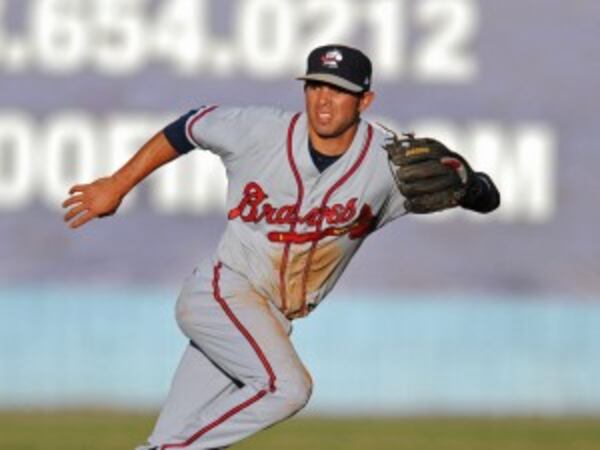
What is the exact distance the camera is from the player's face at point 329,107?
750 cm

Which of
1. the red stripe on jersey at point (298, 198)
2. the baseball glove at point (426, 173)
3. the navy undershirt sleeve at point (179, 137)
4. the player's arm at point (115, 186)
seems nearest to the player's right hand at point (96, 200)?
the player's arm at point (115, 186)

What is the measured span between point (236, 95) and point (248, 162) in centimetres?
716

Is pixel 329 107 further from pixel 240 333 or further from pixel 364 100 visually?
pixel 240 333

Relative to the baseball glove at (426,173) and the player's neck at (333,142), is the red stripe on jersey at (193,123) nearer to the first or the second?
the player's neck at (333,142)

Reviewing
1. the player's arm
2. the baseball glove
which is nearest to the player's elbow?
the baseball glove

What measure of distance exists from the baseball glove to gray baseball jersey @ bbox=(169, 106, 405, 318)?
74 mm

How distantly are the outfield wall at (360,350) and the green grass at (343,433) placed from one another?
16 centimetres

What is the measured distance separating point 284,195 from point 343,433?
21.0 feet

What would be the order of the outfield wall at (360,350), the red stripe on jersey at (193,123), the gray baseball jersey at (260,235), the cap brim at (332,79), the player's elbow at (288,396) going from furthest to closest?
the outfield wall at (360,350) → the red stripe on jersey at (193,123) → the gray baseball jersey at (260,235) → the cap brim at (332,79) → the player's elbow at (288,396)

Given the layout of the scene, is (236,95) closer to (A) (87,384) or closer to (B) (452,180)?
(A) (87,384)

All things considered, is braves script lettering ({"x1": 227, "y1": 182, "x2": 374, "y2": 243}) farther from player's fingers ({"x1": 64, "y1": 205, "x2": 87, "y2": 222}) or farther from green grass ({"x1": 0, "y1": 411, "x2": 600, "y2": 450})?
green grass ({"x1": 0, "y1": 411, "x2": 600, "y2": 450})

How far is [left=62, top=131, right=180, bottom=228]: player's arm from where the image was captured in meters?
7.63

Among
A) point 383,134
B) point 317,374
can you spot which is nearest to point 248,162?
point 383,134

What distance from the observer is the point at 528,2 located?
1507 centimetres
